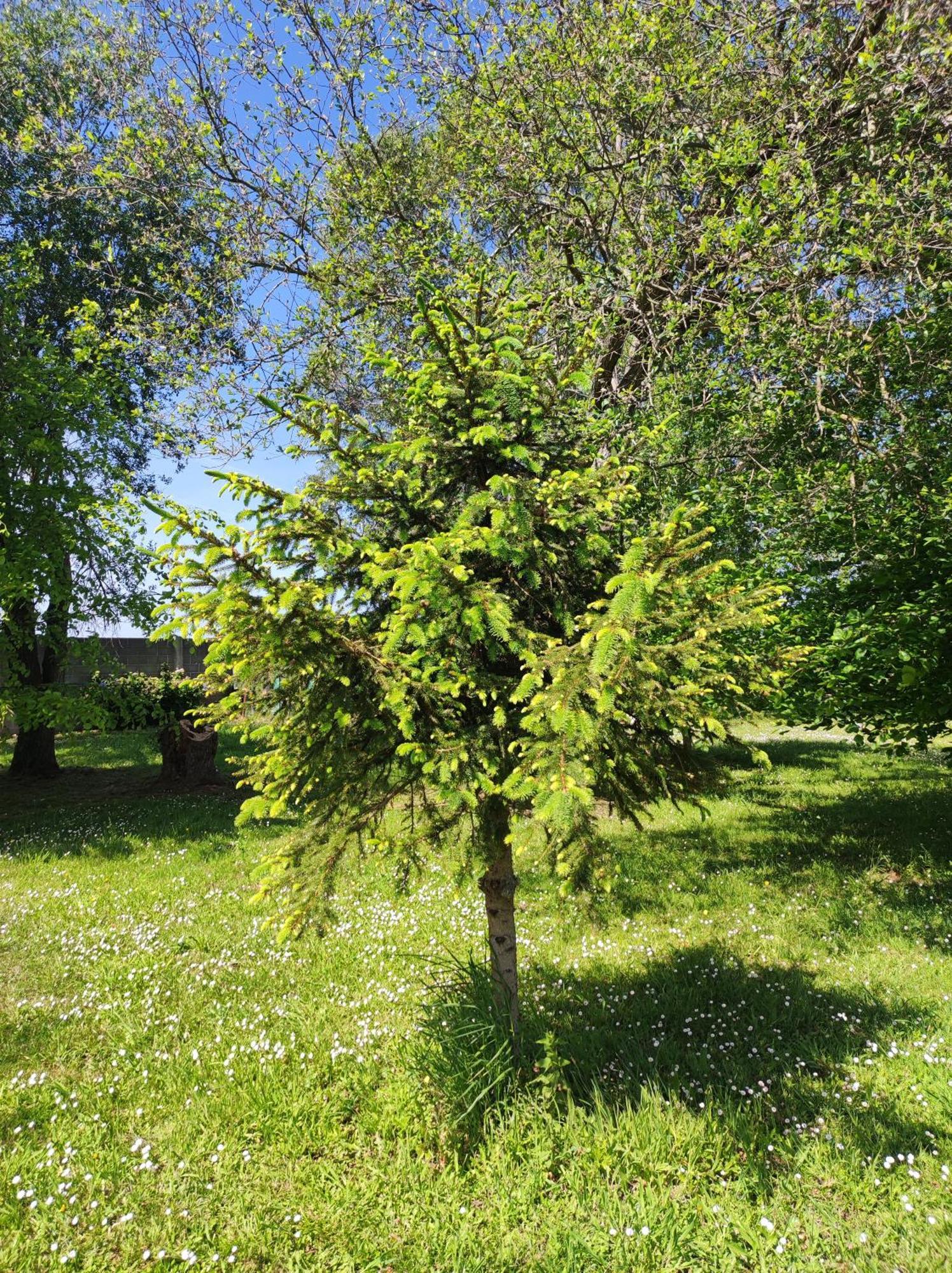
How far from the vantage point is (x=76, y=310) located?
25.3 ft

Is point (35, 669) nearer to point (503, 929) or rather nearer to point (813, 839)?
point (503, 929)

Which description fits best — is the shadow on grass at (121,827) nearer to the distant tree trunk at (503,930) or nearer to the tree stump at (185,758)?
the tree stump at (185,758)

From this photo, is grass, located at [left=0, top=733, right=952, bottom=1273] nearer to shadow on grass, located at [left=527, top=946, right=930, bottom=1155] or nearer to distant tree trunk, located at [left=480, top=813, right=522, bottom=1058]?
shadow on grass, located at [left=527, top=946, right=930, bottom=1155]

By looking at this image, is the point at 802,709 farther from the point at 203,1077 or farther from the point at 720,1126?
the point at 203,1077

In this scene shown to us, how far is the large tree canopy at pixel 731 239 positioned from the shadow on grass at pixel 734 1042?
2.71 m

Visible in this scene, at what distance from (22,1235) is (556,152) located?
1020 centimetres

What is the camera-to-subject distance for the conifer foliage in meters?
2.67

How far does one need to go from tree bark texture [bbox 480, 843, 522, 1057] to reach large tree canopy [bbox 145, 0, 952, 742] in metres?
3.76

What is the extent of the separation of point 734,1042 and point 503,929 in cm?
176

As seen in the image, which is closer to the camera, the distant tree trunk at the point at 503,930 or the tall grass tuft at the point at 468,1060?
the tall grass tuft at the point at 468,1060

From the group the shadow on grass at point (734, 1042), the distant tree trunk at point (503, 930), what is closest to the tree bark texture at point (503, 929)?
the distant tree trunk at point (503, 930)

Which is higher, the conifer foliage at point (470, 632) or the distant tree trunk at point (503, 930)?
the conifer foliage at point (470, 632)

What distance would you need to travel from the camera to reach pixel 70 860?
825cm

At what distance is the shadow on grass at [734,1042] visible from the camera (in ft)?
11.6
